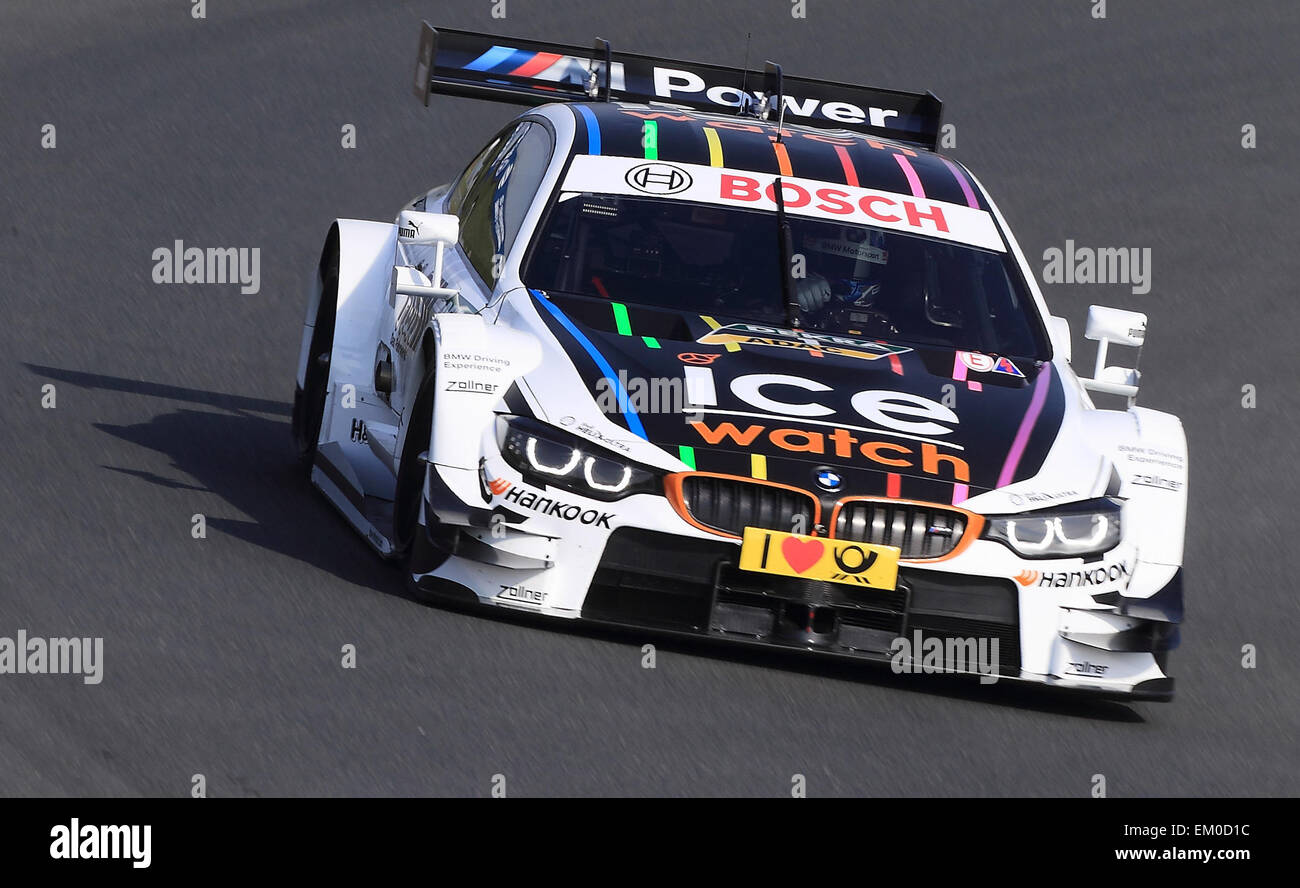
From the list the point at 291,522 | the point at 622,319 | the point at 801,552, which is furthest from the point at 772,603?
the point at 291,522

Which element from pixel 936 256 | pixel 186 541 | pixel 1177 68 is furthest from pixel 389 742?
pixel 1177 68

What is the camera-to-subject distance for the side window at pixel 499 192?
838 centimetres

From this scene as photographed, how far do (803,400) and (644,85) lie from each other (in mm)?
3201

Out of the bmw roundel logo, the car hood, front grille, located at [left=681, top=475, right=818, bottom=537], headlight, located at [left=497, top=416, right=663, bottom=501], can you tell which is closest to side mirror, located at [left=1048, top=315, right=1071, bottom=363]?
the car hood

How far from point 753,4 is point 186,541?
14.2 metres

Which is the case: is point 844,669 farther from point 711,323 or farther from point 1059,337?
point 1059,337

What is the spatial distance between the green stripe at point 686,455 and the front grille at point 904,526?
460mm

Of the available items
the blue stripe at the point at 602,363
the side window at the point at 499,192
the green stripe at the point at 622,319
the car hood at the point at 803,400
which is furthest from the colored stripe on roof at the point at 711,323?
the side window at the point at 499,192

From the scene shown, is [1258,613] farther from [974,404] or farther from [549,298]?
[549,298]

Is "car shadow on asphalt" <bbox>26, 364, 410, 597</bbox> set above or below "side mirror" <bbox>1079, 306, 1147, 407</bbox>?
below

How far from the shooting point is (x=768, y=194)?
Answer: 8.52m

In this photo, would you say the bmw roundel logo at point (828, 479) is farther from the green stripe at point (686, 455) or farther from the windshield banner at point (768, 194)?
the windshield banner at point (768, 194)

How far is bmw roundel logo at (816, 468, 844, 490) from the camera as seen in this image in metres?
6.88

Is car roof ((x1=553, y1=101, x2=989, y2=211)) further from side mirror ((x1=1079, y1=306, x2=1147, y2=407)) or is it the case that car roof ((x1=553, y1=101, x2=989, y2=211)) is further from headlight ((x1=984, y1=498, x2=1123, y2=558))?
headlight ((x1=984, y1=498, x2=1123, y2=558))
